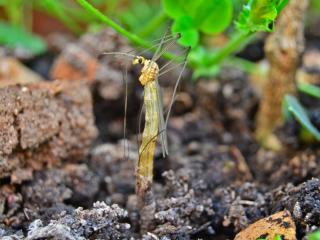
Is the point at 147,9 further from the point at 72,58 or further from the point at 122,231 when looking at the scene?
the point at 122,231

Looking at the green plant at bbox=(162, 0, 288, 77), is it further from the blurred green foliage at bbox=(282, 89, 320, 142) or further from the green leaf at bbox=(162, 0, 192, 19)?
the blurred green foliage at bbox=(282, 89, 320, 142)

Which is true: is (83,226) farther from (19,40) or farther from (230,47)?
(19,40)

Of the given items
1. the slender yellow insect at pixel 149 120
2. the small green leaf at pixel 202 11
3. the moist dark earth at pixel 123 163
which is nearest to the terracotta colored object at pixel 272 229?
the moist dark earth at pixel 123 163

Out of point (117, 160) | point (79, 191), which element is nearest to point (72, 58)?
point (117, 160)

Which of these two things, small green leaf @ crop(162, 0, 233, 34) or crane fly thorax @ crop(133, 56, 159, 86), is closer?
crane fly thorax @ crop(133, 56, 159, 86)

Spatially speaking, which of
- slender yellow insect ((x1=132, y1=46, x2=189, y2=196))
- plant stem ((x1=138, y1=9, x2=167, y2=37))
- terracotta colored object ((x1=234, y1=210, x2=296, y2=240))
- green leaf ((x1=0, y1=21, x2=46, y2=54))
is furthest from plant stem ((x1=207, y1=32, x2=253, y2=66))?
green leaf ((x1=0, y1=21, x2=46, y2=54))
